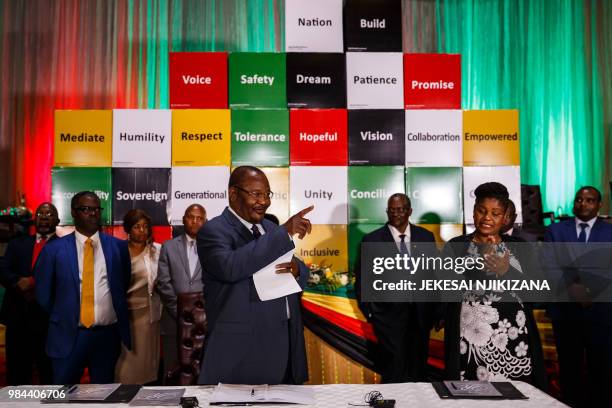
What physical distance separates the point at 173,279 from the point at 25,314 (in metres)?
1.07

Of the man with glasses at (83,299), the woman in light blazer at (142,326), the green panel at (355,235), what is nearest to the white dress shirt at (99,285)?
the man with glasses at (83,299)

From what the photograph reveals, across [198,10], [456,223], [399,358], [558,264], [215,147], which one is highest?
[198,10]

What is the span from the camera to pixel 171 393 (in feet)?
5.25

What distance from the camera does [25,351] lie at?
3.71 meters

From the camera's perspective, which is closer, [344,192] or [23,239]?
[23,239]

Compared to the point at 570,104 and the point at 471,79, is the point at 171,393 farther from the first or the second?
the point at 570,104

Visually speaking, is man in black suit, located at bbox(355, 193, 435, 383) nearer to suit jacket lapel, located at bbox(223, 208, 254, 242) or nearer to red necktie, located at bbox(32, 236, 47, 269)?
suit jacket lapel, located at bbox(223, 208, 254, 242)

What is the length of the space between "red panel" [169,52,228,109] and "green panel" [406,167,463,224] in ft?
5.83

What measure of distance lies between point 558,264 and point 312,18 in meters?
2.85

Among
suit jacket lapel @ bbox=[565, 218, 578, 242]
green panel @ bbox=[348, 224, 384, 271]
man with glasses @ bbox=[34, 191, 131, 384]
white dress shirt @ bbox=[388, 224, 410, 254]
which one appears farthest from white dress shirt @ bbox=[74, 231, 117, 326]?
suit jacket lapel @ bbox=[565, 218, 578, 242]

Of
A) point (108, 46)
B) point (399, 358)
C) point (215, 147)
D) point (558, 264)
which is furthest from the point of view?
point (108, 46)

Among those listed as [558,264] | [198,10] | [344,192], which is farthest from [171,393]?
→ [198,10]

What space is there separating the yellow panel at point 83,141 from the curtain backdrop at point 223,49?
235cm

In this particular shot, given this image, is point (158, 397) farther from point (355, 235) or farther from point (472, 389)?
point (355, 235)
